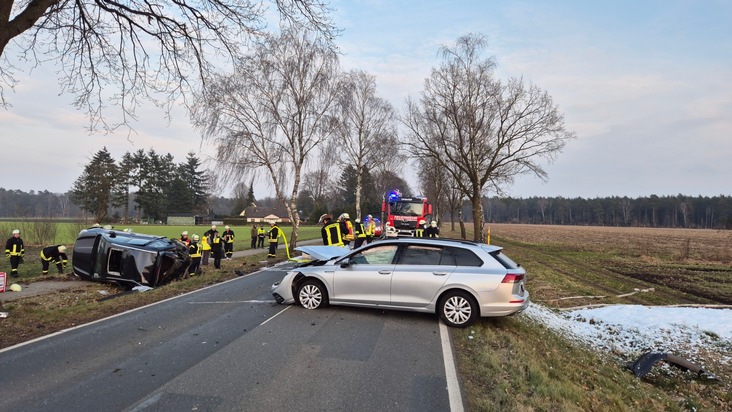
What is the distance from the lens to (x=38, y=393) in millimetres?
4105

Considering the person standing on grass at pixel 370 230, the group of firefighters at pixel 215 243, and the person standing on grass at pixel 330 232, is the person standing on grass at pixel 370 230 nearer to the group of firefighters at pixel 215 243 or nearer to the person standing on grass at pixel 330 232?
the group of firefighters at pixel 215 243

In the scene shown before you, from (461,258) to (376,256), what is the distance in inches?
57.8

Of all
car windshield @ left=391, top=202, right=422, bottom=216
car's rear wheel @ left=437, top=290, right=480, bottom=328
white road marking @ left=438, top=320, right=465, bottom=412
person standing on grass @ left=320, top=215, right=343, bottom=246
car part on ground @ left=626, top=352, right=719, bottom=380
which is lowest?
car part on ground @ left=626, top=352, right=719, bottom=380

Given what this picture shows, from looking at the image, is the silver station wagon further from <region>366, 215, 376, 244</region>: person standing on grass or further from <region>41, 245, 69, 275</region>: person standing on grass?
<region>41, 245, 69, 275</region>: person standing on grass

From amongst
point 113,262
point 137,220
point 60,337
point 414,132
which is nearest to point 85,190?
point 137,220

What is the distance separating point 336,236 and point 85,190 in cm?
7276

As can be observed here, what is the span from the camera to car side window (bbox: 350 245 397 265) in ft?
24.4

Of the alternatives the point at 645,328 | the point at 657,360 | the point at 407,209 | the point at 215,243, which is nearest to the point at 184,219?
the point at 407,209

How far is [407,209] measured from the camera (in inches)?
1048

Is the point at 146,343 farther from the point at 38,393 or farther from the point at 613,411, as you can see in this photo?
the point at 613,411

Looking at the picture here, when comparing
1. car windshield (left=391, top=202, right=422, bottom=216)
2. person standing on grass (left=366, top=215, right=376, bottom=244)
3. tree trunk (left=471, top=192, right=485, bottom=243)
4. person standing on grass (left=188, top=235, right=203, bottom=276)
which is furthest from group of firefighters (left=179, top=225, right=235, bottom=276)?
tree trunk (left=471, top=192, right=485, bottom=243)

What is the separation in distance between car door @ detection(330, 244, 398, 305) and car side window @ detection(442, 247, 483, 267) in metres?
0.91

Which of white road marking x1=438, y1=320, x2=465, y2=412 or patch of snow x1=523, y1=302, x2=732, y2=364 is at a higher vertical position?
white road marking x1=438, y1=320, x2=465, y2=412

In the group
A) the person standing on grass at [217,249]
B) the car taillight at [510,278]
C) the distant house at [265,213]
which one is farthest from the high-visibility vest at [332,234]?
the distant house at [265,213]
